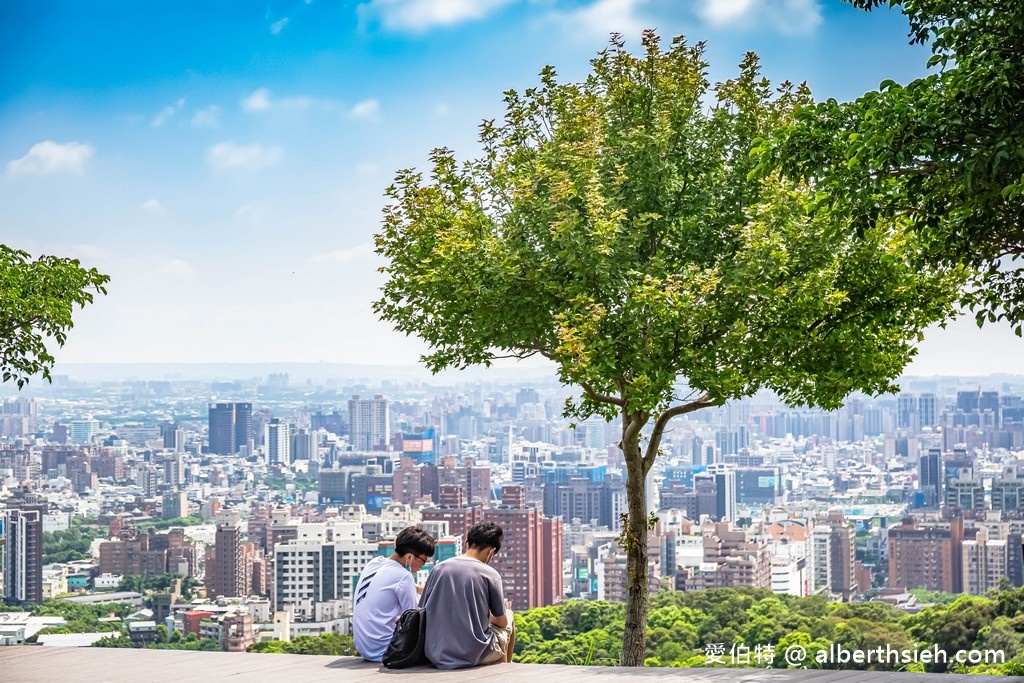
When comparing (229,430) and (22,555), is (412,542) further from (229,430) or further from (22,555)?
(229,430)

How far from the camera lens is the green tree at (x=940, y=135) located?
4.61m

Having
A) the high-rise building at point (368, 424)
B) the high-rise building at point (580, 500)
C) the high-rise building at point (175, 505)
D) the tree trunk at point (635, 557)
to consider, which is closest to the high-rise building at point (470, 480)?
the high-rise building at point (580, 500)

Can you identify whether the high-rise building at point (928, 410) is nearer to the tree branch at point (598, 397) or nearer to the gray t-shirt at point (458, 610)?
the tree branch at point (598, 397)

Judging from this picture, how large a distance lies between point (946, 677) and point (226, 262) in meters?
48.2

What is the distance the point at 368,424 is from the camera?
134 feet

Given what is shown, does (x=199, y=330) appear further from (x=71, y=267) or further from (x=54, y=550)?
(x=71, y=267)

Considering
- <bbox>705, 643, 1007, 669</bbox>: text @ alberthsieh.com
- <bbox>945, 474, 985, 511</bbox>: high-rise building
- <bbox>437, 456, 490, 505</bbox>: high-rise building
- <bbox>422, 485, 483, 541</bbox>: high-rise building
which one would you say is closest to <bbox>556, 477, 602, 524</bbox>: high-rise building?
<bbox>437, 456, 490, 505</bbox>: high-rise building

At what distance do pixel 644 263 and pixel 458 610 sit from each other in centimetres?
414

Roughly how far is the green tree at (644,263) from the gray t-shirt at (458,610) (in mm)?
2621

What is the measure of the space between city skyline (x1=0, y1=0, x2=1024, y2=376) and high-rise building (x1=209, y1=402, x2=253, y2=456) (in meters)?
7.16

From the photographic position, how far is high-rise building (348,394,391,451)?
132 ft

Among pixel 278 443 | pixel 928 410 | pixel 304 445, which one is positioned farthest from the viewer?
pixel 278 443

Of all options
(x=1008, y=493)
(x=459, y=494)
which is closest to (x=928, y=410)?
(x=1008, y=493)

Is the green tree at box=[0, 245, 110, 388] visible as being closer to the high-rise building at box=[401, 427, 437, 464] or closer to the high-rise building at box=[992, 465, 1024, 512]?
the high-rise building at box=[992, 465, 1024, 512]
